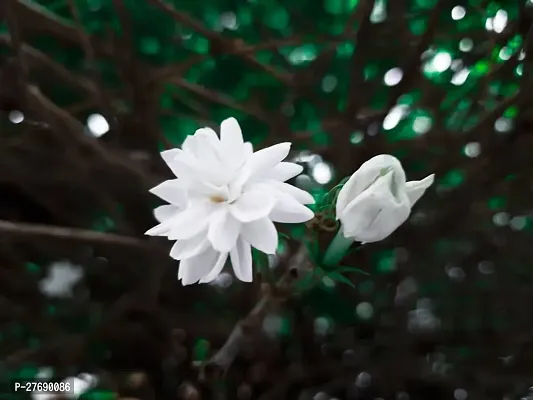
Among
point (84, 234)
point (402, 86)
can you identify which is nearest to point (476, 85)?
point (402, 86)

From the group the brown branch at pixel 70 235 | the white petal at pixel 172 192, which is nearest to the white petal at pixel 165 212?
the white petal at pixel 172 192

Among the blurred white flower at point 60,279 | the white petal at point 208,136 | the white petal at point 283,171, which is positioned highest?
the blurred white flower at point 60,279

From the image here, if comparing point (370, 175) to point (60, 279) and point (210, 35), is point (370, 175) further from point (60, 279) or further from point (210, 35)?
point (60, 279)

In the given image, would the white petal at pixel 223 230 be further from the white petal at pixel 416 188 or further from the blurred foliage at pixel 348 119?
the blurred foliage at pixel 348 119

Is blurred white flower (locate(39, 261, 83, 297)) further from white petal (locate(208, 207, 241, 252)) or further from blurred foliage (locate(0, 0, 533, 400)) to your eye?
white petal (locate(208, 207, 241, 252))

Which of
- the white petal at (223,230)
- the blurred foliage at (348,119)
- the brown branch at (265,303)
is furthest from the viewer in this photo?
the blurred foliage at (348,119)

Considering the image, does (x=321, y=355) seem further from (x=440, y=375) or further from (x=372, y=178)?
(x=372, y=178)
